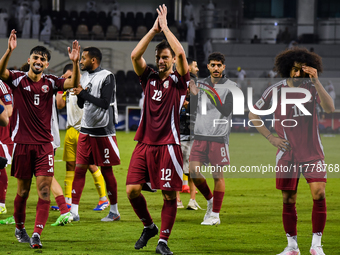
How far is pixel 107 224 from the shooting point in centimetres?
601

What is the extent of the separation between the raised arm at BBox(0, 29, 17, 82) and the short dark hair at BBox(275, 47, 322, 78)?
259 centimetres

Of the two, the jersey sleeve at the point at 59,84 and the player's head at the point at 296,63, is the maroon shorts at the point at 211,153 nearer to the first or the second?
the player's head at the point at 296,63

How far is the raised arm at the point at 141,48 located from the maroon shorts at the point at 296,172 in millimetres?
1626

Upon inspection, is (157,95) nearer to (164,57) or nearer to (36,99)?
(164,57)

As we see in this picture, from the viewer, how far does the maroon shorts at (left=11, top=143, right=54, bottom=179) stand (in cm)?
505

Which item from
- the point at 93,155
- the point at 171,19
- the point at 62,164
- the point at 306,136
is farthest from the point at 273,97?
the point at 171,19

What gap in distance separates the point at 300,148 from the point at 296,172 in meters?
0.23

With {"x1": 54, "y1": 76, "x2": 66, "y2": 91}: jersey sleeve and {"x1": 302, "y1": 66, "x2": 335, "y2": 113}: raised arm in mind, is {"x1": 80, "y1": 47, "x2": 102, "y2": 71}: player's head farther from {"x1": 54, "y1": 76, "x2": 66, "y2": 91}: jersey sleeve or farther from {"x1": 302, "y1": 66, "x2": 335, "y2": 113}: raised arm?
{"x1": 302, "y1": 66, "x2": 335, "y2": 113}: raised arm

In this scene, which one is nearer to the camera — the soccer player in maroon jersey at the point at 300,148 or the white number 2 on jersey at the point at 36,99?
the soccer player in maroon jersey at the point at 300,148

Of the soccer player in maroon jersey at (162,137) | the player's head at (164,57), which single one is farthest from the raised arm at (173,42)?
A: the player's head at (164,57)

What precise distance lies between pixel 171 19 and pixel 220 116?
68.1 ft

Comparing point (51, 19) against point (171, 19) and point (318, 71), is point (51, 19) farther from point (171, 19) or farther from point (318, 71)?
point (318, 71)

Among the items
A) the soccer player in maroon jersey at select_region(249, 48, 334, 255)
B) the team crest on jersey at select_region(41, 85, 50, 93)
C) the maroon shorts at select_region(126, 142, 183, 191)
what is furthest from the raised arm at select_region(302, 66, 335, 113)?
the team crest on jersey at select_region(41, 85, 50, 93)

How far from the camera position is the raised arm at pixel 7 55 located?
15.6 feet
